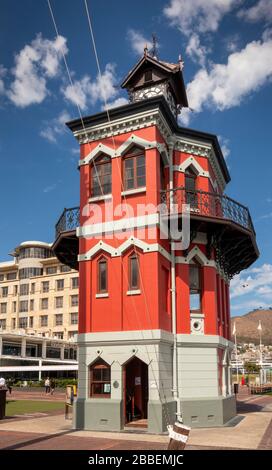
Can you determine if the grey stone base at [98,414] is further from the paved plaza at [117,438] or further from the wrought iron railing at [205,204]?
the wrought iron railing at [205,204]

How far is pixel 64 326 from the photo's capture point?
80.8 m

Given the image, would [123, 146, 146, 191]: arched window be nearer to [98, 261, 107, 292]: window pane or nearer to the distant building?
[98, 261, 107, 292]: window pane

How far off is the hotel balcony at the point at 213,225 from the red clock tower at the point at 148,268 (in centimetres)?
6

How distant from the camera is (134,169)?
18844 millimetres

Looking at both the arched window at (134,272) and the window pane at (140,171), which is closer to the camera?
the arched window at (134,272)

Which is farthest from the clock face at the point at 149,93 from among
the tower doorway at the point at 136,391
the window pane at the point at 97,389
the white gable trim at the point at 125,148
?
the window pane at the point at 97,389

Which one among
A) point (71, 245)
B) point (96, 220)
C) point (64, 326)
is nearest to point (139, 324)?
point (96, 220)

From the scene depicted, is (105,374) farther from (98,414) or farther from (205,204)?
(205,204)

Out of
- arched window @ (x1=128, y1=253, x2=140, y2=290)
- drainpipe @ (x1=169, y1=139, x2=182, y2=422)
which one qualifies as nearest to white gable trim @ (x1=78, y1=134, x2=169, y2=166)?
Answer: drainpipe @ (x1=169, y1=139, x2=182, y2=422)

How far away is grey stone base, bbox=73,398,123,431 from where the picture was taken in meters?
16.4

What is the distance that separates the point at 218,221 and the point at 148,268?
10.7ft

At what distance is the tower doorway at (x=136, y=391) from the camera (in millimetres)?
18078

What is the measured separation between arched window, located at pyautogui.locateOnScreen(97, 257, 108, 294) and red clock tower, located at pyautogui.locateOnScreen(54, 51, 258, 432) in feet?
0.13
